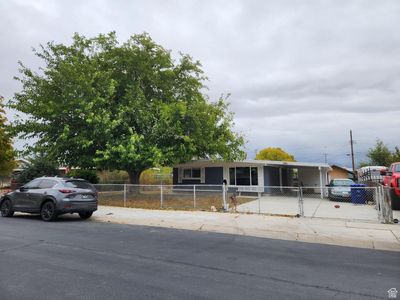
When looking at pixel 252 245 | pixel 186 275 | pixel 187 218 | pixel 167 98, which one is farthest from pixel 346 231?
pixel 167 98

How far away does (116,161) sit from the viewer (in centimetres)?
1705

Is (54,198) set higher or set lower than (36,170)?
lower

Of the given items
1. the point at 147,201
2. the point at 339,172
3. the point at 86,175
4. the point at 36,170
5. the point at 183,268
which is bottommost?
the point at 183,268

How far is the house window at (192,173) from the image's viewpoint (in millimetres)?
26781

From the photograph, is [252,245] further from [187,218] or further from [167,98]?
[167,98]

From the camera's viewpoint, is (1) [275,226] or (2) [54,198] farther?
(2) [54,198]

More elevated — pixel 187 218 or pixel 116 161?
pixel 116 161

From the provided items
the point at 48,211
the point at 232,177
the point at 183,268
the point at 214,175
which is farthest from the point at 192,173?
the point at 183,268

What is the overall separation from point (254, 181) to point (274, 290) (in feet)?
67.5

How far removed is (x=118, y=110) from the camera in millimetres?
17812

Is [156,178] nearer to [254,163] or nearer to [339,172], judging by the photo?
[254,163]

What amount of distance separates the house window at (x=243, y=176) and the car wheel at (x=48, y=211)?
53.8 feet

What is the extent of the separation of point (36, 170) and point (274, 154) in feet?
164

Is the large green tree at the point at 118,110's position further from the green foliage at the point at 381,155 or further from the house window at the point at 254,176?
the green foliage at the point at 381,155
